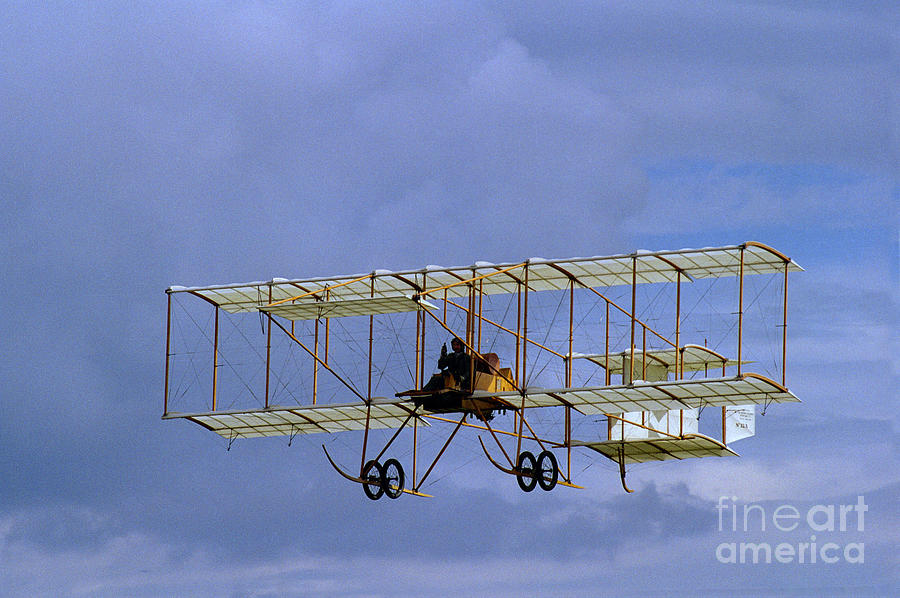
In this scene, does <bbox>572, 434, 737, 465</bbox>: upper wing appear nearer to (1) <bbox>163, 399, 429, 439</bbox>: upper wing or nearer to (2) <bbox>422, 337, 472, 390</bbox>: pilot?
(1) <bbox>163, 399, 429, 439</bbox>: upper wing

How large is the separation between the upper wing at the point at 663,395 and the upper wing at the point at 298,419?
15.3 ft

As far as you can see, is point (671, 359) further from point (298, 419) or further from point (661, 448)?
point (298, 419)

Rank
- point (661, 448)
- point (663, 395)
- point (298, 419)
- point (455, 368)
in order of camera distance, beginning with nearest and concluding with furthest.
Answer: point (455, 368) → point (663, 395) → point (298, 419) → point (661, 448)

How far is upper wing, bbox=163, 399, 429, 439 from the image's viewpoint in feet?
186

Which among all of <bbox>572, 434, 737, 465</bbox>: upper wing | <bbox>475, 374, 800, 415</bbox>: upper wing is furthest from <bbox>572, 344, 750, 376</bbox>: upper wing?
<bbox>475, 374, 800, 415</bbox>: upper wing

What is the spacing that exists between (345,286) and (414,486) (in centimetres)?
591

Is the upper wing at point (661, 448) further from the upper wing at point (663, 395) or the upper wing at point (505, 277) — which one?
the upper wing at point (505, 277)

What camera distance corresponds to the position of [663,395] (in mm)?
52094

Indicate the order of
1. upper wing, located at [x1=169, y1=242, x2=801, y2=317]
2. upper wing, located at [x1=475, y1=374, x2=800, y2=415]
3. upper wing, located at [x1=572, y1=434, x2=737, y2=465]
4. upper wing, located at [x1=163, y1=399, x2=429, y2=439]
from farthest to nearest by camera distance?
upper wing, located at [x1=572, y1=434, x2=737, y2=465]
upper wing, located at [x1=163, y1=399, x2=429, y2=439]
upper wing, located at [x1=169, y1=242, x2=801, y2=317]
upper wing, located at [x1=475, y1=374, x2=800, y2=415]

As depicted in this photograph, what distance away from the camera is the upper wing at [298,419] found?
186 feet

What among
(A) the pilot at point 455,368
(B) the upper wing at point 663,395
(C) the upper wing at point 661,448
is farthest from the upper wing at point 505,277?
(C) the upper wing at point 661,448

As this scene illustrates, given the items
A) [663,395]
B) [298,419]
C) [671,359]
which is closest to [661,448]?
[671,359]

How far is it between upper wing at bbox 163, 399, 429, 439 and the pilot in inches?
184

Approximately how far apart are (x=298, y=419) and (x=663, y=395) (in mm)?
11211
